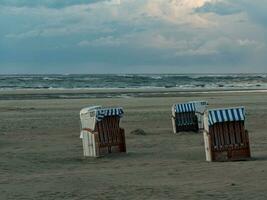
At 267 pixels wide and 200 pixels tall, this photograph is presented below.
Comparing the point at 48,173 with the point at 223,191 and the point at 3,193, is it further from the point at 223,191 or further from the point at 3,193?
the point at 223,191

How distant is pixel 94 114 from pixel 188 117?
7.16m

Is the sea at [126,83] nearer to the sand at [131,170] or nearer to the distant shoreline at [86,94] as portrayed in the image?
the distant shoreline at [86,94]

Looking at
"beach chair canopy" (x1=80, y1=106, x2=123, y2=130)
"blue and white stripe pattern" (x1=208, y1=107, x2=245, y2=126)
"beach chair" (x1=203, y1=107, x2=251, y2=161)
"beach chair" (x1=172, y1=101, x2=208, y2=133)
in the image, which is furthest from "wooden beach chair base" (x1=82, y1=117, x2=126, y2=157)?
"beach chair" (x1=172, y1=101, x2=208, y2=133)

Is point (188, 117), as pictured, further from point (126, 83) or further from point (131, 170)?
point (126, 83)

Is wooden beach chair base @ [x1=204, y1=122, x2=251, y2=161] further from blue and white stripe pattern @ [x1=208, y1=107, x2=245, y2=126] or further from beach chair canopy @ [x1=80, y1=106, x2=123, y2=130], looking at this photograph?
beach chair canopy @ [x1=80, y1=106, x2=123, y2=130]

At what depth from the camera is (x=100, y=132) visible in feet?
51.5

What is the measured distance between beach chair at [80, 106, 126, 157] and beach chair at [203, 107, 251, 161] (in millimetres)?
2914

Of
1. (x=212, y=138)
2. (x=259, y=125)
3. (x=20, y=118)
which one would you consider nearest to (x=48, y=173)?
(x=212, y=138)

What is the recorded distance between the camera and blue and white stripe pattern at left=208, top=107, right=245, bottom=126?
45.5ft

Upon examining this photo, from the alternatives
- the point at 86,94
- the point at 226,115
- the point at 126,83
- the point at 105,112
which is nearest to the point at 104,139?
the point at 105,112

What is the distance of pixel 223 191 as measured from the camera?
9.81m

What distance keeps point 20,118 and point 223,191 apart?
20616mm

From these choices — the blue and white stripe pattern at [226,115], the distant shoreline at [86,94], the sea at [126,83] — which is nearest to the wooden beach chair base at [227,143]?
the blue and white stripe pattern at [226,115]

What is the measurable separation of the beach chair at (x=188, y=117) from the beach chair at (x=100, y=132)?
5741 mm
